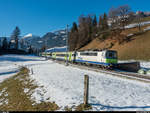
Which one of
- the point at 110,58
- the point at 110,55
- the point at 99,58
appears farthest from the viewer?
the point at 99,58

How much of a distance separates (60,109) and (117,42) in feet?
130

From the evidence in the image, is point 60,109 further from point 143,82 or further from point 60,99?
point 143,82

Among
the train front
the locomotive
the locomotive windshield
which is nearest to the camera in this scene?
the train front

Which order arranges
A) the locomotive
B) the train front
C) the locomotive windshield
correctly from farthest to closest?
the locomotive windshield < the locomotive < the train front

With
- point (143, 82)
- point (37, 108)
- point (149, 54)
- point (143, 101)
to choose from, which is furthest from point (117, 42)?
point (37, 108)

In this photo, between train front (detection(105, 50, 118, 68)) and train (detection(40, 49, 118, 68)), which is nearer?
train front (detection(105, 50, 118, 68))

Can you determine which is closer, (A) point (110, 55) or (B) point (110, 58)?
(B) point (110, 58)

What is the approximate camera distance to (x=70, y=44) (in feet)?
219

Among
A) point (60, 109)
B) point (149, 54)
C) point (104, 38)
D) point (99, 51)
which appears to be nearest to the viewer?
point (60, 109)

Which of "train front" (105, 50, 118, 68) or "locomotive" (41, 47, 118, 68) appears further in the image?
"locomotive" (41, 47, 118, 68)

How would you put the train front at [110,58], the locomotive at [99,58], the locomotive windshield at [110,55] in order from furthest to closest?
the locomotive windshield at [110,55]
the locomotive at [99,58]
the train front at [110,58]

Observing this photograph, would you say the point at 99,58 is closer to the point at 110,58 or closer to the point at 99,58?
the point at 99,58

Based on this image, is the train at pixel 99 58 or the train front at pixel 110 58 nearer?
the train front at pixel 110 58

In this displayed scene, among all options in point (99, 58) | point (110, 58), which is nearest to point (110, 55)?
point (110, 58)
